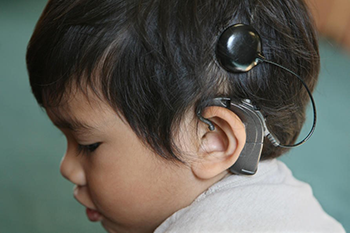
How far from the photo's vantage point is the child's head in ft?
2.41

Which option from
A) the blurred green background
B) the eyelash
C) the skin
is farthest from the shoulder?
the blurred green background

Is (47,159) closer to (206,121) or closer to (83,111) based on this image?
(83,111)

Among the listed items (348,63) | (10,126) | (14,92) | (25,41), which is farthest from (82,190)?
(348,63)

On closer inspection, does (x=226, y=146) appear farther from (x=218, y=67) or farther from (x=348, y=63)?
(x=348, y=63)

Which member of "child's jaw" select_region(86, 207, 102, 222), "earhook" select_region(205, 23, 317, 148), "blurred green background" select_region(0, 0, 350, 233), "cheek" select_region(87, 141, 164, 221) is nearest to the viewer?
"earhook" select_region(205, 23, 317, 148)

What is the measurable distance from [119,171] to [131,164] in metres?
0.03

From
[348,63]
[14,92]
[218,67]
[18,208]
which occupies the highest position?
[218,67]

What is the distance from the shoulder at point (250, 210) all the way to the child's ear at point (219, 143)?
0.05 m

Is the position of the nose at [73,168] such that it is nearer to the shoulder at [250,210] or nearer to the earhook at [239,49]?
the shoulder at [250,210]

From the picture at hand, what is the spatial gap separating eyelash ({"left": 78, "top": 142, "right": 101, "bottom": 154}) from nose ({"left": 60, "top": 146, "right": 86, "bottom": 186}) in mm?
26

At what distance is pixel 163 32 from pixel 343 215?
3.60 feet

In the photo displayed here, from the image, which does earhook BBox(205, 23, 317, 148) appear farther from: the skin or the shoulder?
the shoulder

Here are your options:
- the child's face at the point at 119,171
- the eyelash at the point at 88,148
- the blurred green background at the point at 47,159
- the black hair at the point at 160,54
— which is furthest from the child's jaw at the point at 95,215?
the blurred green background at the point at 47,159

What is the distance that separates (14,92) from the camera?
1979mm
